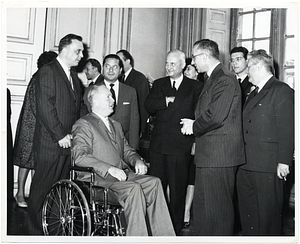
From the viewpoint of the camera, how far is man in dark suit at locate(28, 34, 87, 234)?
2969mm

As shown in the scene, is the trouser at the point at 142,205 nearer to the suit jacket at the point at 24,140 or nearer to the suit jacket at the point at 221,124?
the suit jacket at the point at 221,124

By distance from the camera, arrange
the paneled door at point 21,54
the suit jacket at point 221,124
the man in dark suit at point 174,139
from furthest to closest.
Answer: the paneled door at point 21,54
the man in dark suit at point 174,139
the suit jacket at point 221,124

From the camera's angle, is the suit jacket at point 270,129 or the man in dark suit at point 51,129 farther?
the man in dark suit at point 51,129

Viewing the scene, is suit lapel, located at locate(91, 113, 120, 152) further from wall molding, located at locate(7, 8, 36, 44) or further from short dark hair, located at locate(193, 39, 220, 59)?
wall molding, located at locate(7, 8, 36, 44)

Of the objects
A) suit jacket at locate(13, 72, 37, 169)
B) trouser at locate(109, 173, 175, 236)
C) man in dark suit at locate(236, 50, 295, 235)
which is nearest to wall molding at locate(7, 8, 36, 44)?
suit jacket at locate(13, 72, 37, 169)

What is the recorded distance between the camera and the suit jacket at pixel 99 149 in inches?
108

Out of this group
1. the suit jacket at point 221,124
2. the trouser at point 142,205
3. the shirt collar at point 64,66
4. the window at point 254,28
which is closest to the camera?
the trouser at point 142,205

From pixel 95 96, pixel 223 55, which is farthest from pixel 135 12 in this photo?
pixel 95 96

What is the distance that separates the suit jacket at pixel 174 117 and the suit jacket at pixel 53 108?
2.49 feet

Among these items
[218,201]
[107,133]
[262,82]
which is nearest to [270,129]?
[262,82]

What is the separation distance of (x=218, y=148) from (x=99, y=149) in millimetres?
908

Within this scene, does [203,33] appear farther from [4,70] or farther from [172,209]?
[4,70]

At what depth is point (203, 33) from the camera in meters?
5.32

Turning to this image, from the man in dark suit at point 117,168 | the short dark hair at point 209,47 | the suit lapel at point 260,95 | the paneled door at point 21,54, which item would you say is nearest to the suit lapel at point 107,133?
the man in dark suit at point 117,168
